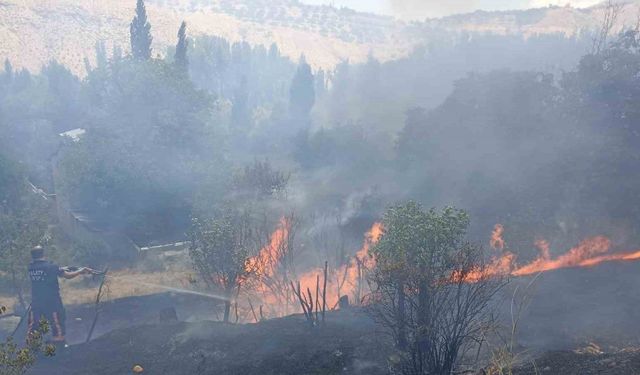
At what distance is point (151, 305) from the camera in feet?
76.6

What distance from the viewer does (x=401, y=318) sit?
11867mm

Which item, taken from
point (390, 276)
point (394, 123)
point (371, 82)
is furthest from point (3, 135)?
point (371, 82)

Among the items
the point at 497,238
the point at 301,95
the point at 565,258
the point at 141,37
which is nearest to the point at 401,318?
the point at 565,258

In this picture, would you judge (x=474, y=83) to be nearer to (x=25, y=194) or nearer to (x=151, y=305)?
(x=151, y=305)

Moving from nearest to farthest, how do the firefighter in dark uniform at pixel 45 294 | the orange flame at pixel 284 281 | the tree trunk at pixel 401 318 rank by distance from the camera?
the tree trunk at pixel 401 318, the firefighter in dark uniform at pixel 45 294, the orange flame at pixel 284 281

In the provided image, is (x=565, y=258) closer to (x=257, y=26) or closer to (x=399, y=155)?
(x=399, y=155)

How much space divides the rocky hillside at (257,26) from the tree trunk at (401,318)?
345 ft

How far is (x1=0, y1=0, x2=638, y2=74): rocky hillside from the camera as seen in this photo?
366 feet

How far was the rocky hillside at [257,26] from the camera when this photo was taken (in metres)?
112

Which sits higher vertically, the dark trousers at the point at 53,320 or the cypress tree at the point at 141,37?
the cypress tree at the point at 141,37

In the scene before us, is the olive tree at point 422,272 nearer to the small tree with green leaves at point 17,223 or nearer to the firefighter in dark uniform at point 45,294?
the firefighter in dark uniform at point 45,294

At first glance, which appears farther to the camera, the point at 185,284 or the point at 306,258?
the point at 306,258

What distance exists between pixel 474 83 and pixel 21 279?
112ft

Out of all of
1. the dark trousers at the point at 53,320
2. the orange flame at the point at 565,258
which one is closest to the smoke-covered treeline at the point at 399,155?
the orange flame at the point at 565,258
